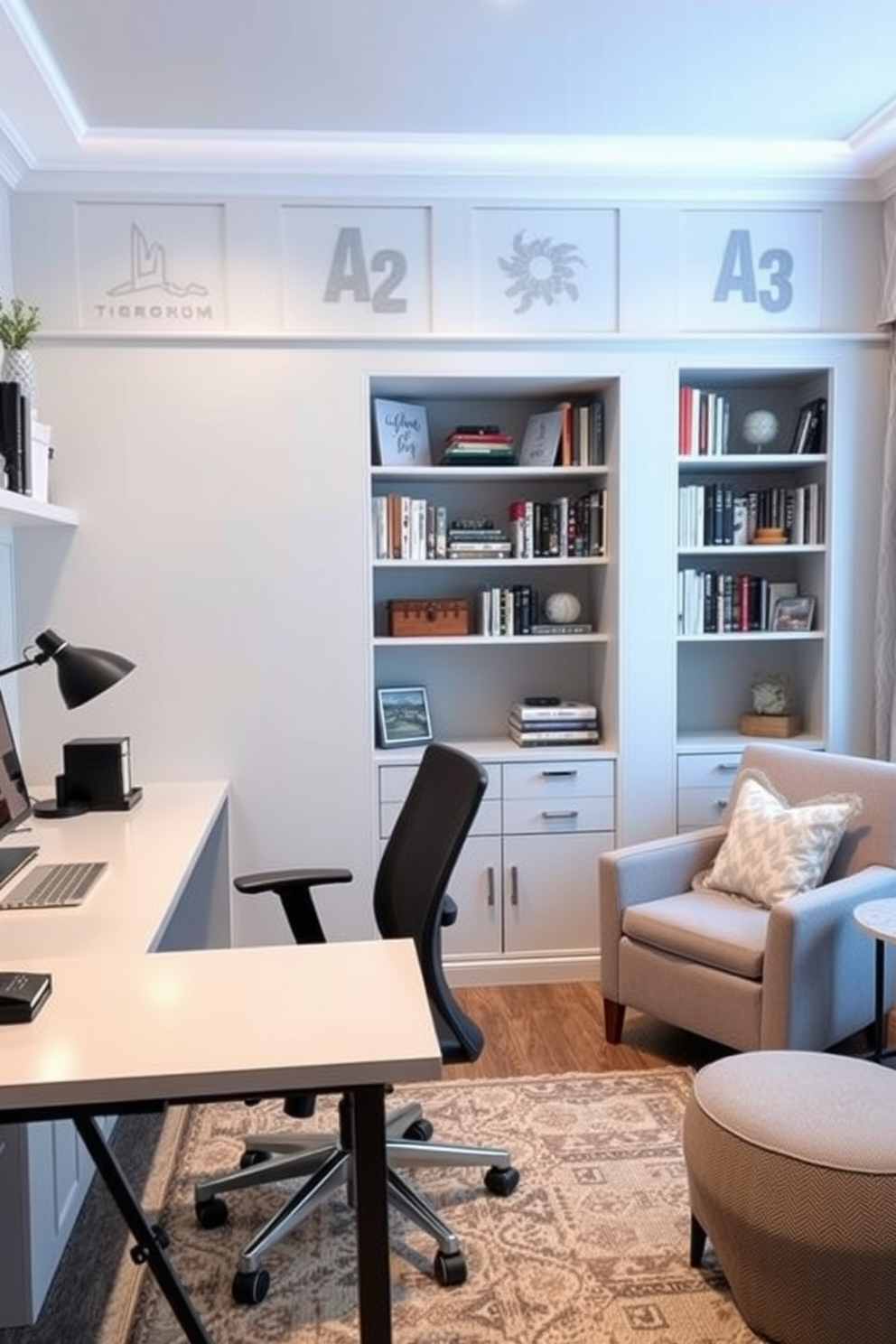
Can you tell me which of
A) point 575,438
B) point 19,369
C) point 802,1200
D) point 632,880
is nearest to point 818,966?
point 632,880

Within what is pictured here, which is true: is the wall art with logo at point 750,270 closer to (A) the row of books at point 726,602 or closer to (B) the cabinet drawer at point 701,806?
(A) the row of books at point 726,602

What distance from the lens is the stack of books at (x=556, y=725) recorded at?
3594mm

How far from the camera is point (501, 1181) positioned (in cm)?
227

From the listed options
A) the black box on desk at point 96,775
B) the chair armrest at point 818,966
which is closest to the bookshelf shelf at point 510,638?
the black box on desk at point 96,775

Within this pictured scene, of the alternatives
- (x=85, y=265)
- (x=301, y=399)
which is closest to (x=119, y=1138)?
(x=301, y=399)

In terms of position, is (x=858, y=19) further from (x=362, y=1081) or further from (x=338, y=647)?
(x=362, y=1081)

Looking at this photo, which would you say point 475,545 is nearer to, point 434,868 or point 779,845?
point 779,845

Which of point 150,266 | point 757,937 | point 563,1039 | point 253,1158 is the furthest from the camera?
point 150,266

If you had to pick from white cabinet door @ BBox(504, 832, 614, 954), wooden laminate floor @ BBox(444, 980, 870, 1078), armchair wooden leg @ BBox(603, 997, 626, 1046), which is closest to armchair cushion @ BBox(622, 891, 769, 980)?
armchair wooden leg @ BBox(603, 997, 626, 1046)

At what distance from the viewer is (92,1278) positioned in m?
2.02

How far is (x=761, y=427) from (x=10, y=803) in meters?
2.80

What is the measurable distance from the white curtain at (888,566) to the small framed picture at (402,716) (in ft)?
5.29

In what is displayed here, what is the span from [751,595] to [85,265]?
8.39 ft

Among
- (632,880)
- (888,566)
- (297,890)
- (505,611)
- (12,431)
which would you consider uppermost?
(12,431)
